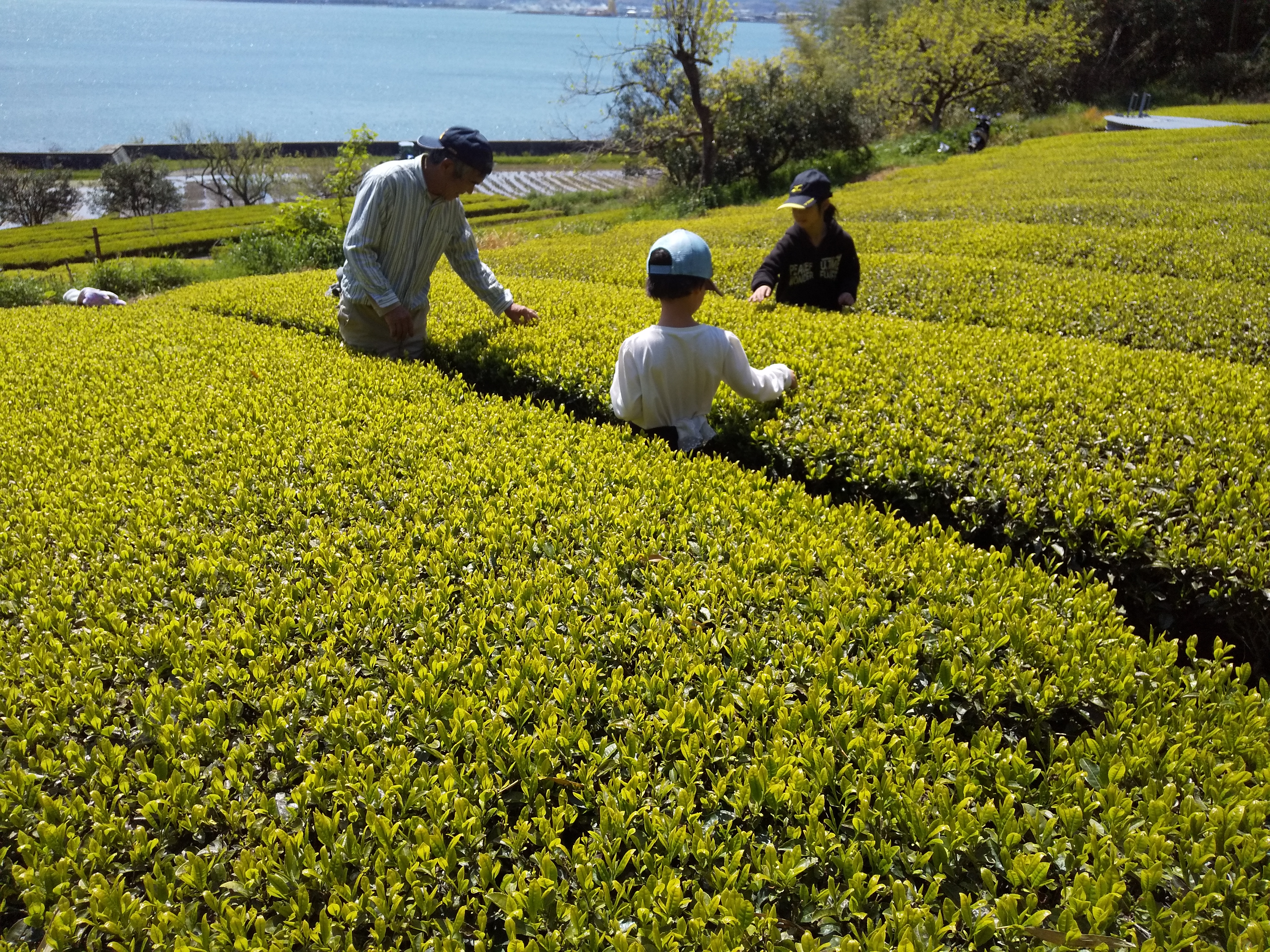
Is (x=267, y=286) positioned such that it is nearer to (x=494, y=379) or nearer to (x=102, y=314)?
(x=102, y=314)

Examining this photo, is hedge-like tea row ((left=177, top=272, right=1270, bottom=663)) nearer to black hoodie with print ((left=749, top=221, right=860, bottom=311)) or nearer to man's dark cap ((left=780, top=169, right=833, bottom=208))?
black hoodie with print ((left=749, top=221, right=860, bottom=311))

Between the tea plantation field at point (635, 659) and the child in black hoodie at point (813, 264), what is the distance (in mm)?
1580

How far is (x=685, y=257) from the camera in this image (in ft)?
12.5

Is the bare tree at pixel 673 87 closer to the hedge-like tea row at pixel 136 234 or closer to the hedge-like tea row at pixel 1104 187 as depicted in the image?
the hedge-like tea row at pixel 1104 187

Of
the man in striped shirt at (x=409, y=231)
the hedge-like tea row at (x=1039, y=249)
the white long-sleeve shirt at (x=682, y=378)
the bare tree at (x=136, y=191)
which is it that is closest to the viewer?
the white long-sleeve shirt at (x=682, y=378)

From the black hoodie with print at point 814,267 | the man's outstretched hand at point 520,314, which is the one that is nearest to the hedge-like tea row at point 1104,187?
the black hoodie with print at point 814,267

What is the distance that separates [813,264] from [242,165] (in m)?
71.3

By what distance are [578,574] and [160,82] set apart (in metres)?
241

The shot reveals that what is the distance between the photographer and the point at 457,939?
167 centimetres

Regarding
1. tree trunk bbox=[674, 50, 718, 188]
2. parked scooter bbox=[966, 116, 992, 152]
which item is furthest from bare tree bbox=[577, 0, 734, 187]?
parked scooter bbox=[966, 116, 992, 152]

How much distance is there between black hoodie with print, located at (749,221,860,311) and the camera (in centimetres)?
685

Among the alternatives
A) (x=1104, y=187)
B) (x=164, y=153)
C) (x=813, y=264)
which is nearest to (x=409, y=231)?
(x=813, y=264)

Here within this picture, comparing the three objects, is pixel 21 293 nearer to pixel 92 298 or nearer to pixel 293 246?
pixel 92 298

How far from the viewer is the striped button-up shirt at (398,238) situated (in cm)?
530
